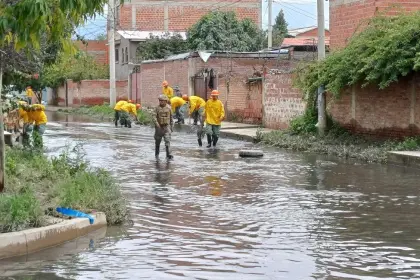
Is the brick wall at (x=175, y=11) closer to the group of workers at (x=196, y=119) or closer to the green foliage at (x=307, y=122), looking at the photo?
the group of workers at (x=196, y=119)

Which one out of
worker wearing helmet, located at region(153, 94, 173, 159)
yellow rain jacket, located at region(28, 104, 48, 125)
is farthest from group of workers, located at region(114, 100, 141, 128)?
worker wearing helmet, located at region(153, 94, 173, 159)

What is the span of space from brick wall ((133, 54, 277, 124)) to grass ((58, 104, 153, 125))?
262cm

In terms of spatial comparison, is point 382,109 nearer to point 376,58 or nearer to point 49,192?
point 376,58

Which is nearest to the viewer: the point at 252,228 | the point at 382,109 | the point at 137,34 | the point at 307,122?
the point at 252,228

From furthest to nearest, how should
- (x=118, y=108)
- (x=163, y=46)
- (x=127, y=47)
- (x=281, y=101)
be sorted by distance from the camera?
(x=127, y=47) < (x=163, y=46) < (x=118, y=108) < (x=281, y=101)

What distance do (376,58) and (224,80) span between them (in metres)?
17.7

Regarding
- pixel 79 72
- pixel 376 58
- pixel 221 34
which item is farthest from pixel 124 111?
pixel 79 72

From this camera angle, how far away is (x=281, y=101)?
97.3 feet

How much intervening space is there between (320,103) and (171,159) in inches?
260

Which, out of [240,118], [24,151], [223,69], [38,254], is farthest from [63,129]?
[38,254]

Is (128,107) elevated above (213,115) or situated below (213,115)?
above

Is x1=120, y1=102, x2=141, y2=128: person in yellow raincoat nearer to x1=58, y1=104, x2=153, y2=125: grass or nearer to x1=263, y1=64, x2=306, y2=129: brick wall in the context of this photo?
x1=58, y1=104, x2=153, y2=125: grass

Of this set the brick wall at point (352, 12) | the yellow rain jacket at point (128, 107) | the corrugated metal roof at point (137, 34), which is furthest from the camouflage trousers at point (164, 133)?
the corrugated metal roof at point (137, 34)

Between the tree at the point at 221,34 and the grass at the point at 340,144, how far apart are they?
78.0 feet
